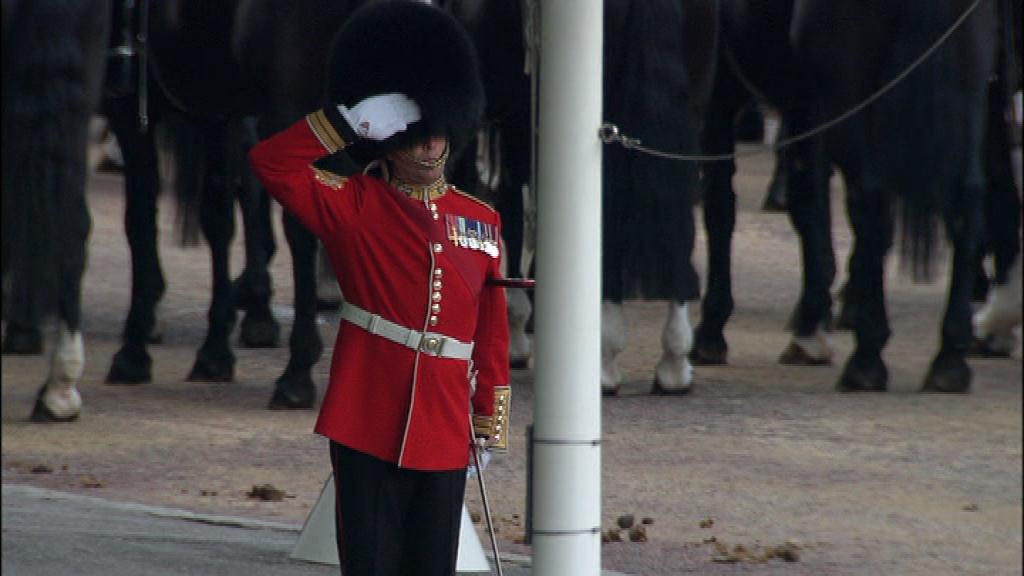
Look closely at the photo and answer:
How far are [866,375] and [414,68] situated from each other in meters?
5.62

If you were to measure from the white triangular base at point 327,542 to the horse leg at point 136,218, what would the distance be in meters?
4.33

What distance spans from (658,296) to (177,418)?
7.02 ft

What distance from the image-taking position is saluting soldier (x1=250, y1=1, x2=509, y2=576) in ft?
16.4

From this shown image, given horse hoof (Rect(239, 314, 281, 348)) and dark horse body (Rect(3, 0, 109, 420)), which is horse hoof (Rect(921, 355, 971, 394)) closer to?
horse hoof (Rect(239, 314, 281, 348))

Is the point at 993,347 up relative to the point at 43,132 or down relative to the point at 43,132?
down

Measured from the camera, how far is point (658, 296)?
381 inches

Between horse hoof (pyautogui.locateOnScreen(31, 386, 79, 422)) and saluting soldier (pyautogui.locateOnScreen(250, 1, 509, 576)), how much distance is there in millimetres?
4677

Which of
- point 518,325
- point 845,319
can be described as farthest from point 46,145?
point 845,319

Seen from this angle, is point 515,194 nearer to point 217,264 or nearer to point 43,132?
A: point 217,264

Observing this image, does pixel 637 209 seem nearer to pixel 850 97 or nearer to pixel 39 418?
pixel 850 97

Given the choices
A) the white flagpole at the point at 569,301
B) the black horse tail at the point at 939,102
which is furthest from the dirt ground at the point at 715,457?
the white flagpole at the point at 569,301

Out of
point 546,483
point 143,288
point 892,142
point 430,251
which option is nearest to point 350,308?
point 430,251

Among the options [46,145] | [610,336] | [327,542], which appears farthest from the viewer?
[610,336]

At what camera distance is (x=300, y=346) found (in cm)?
987
